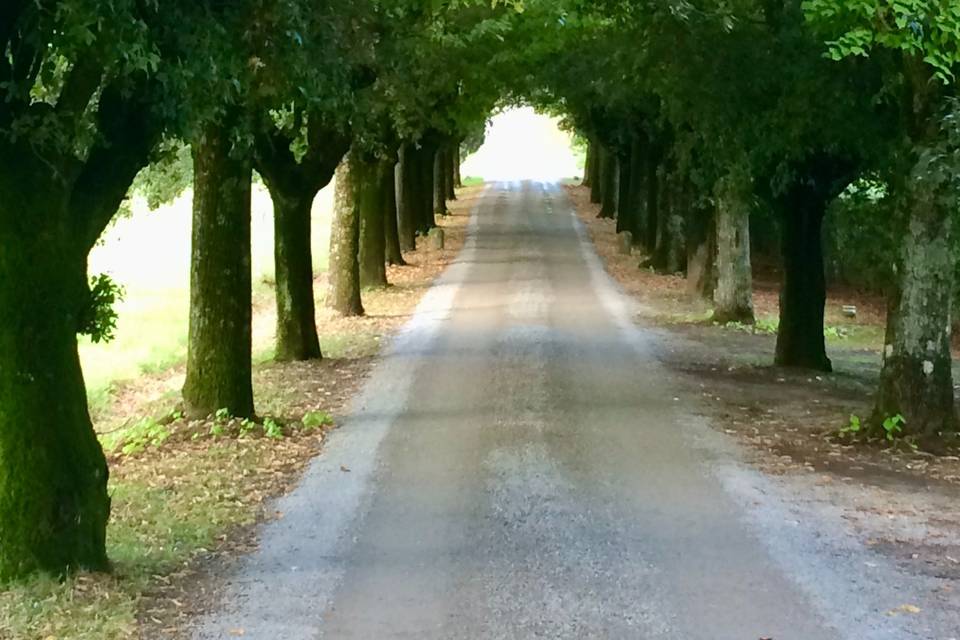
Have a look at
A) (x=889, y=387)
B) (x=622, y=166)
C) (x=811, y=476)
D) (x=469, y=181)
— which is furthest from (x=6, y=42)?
(x=469, y=181)

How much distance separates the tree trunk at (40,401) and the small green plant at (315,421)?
5876mm

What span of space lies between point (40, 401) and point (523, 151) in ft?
412

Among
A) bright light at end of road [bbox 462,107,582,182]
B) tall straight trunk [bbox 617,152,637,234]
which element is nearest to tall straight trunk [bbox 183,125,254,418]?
tall straight trunk [bbox 617,152,637,234]

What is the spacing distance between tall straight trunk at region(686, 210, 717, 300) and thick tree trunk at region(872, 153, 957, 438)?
45.1 ft

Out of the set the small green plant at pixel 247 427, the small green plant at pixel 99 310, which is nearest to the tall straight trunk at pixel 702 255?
the small green plant at pixel 247 427

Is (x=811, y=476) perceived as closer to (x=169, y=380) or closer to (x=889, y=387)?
(x=889, y=387)

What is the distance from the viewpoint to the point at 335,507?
10.1 metres

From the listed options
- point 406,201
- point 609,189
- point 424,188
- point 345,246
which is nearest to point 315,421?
A: point 345,246

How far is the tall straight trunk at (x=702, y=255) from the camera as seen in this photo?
26.5 meters

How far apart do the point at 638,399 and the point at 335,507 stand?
596 centimetres

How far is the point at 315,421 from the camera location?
45.0ft

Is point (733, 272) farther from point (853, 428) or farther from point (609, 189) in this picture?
point (609, 189)

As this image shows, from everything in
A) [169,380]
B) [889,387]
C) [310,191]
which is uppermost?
[310,191]

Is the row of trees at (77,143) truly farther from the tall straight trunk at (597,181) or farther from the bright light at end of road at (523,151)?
the bright light at end of road at (523,151)
